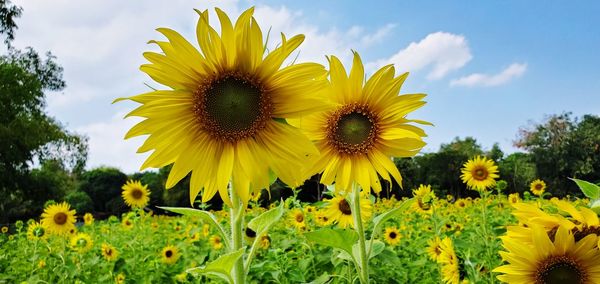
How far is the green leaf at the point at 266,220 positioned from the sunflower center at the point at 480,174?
468cm

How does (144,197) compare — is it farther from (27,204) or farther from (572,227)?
(27,204)

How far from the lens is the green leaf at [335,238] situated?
1313mm

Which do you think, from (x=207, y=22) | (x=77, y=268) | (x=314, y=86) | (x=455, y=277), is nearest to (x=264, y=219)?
(x=314, y=86)

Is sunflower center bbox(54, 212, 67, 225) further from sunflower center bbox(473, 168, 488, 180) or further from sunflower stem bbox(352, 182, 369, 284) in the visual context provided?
sunflower stem bbox(352, 182, 369, 284)

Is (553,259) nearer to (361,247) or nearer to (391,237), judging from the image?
(361,247)

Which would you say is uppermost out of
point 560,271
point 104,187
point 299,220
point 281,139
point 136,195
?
point 104,187

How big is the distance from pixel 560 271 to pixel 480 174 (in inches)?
168

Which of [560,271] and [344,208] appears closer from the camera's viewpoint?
[560,271]

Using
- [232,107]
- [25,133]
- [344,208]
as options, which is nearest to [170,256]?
[344,208]

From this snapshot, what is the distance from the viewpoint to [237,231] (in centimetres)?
119

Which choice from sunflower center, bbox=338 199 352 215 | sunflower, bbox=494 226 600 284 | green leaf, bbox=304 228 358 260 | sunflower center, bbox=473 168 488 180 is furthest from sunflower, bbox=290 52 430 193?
sunflower center, bbox=473 168 488 180

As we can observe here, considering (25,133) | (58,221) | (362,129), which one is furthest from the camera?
(25,133)

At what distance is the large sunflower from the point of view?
1.19m

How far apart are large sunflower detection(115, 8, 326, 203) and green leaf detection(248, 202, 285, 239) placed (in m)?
0.08
